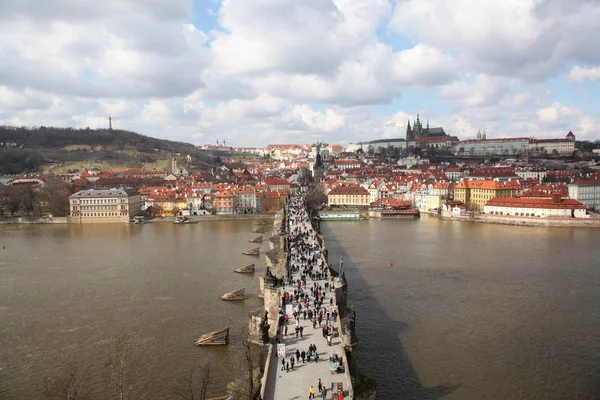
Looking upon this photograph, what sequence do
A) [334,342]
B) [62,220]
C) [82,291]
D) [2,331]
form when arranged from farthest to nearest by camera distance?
[62,220] < [82,291] < [2,331] < [334,342]

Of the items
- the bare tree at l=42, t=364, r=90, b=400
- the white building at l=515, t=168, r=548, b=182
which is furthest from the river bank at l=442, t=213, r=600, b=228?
the bare tree at l=42, t=364, r=90, b=400

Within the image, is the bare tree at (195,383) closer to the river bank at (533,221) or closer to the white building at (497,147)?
the river bank at (533,221)

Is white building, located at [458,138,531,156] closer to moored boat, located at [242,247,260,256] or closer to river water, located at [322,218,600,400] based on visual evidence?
river water, located at [322,218,600,400]

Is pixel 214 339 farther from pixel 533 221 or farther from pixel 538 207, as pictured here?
pixel 538 207

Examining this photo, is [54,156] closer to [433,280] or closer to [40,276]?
[40,276]

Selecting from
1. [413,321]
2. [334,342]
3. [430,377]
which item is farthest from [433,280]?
[334,342]

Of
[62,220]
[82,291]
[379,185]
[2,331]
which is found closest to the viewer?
[2,331]

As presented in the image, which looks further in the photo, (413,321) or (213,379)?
(413,321)

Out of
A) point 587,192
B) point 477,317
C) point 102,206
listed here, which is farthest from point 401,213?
point 477,317
